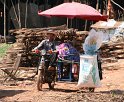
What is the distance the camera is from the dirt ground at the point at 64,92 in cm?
986

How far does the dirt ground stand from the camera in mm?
9859

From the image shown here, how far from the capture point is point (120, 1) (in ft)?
86.2

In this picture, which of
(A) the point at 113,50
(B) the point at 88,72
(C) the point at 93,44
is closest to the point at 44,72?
(B) the point at 88,72

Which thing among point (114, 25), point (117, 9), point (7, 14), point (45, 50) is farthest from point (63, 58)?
point (7, 14)

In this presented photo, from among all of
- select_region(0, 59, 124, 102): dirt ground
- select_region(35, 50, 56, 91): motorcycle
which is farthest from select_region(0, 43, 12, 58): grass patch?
select_region(35, 50, 56, 91): motorcycle

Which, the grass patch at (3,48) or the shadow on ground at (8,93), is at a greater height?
the shadow on ground at (8,93)

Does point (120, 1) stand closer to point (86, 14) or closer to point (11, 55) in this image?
point (11, 55)

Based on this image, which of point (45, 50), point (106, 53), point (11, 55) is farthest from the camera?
point (106, 53)

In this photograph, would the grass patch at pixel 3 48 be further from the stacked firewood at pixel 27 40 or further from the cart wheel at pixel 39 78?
the cart wheel at pixel 39 78

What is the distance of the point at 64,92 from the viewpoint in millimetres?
11273

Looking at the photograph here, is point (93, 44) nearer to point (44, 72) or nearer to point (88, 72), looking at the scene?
point (88, 72)

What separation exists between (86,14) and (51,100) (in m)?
3.13

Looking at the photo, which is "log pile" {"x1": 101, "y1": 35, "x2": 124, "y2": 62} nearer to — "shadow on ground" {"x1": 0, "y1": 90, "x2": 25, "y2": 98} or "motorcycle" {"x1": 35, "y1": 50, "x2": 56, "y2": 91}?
"motorcycle" {"x1": 35, "y1": 50, "x2": 56, "y2": 91}

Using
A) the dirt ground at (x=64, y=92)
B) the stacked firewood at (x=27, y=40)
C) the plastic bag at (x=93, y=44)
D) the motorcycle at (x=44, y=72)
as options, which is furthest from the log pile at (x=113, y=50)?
the plastic bag at (x=93, y=44)
